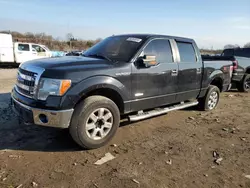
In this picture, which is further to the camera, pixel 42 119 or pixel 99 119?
pixel 99 119

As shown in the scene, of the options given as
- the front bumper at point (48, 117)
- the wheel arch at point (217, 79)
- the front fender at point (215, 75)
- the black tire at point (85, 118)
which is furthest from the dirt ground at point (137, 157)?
the wheel arch at point (217, 79)

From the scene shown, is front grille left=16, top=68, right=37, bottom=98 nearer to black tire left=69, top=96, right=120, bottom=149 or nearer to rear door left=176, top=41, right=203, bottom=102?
black tire left=69, top=96, right=120, bottom=149

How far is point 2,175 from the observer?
332 centimetres

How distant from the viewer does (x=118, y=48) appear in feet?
16.9

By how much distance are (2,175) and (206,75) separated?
16.7 ft

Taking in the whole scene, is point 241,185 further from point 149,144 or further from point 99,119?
point 99,119

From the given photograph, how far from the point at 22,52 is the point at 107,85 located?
16689 millimetres

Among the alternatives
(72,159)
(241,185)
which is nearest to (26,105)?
(72,159)

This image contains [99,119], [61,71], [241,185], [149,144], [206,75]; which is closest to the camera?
[241,185]

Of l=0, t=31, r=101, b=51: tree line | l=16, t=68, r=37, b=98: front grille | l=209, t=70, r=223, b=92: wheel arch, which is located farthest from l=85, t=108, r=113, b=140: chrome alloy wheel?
l=0, t=31, r=101, b=51: tree line

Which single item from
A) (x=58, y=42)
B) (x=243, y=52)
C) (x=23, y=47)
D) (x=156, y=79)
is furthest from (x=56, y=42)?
(x=156, y=79)

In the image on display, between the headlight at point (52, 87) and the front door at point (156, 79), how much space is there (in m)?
1.35

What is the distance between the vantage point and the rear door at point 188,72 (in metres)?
5.75

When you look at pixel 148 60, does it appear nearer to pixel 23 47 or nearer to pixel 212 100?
pixel 212 100
